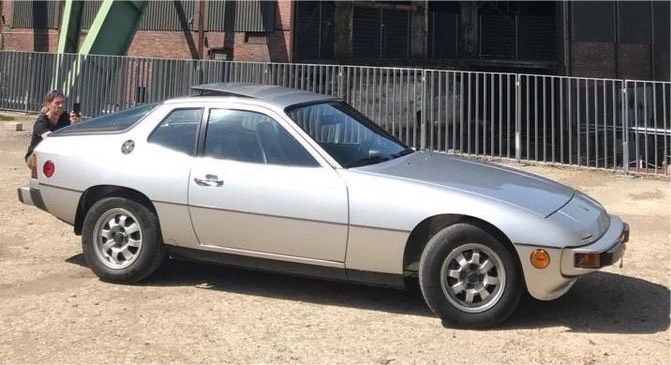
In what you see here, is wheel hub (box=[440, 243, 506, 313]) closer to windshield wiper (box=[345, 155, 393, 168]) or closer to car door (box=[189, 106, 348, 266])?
car door (box=[189, 106, 348, 266])

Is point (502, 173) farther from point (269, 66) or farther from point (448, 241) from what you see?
point (269, 66)

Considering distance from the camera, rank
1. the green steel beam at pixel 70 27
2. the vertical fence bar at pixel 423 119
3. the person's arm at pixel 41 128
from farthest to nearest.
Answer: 1. the green steel beam at pixel 70 27
2. the vertical fence bar at pixel 423 119
3. the person's arm at pixel 41 128

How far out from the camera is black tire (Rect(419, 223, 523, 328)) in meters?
4.55

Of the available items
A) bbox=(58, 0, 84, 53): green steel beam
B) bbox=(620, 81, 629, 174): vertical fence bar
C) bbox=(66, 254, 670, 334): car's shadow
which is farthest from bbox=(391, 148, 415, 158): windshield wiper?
bbox=(58, 0, 84, 53): green steel beam

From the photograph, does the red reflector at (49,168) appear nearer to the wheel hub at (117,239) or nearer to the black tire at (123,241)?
the black tire at (123,241)

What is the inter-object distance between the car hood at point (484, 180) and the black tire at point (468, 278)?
1.07ft

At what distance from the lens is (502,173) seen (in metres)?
5.39

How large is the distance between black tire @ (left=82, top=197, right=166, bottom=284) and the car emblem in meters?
0.39

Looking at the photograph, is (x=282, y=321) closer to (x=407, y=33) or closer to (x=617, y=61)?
(x=617, y=61)

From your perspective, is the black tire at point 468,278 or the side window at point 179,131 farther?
the side window at point 179,131

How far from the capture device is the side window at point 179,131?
546 cm

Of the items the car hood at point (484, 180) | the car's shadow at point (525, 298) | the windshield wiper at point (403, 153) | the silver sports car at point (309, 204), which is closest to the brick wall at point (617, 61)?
the car's shadow at point (525, 298)

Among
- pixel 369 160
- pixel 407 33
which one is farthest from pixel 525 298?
pixel 407 33

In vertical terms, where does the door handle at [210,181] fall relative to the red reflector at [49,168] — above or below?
below
